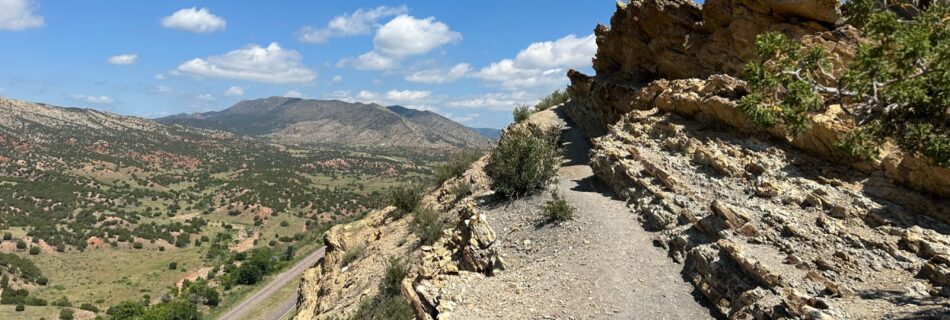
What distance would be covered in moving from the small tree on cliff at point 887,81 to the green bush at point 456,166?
2202 cm

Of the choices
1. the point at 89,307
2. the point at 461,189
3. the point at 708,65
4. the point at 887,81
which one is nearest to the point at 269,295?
the point at 89,307

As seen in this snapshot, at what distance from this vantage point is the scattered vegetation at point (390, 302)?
14.3m

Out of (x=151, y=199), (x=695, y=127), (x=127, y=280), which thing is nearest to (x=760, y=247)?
(x=695, y=127)

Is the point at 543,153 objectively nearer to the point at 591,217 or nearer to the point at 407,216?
the point at 591,217

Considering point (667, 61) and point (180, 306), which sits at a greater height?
point (667, 61)

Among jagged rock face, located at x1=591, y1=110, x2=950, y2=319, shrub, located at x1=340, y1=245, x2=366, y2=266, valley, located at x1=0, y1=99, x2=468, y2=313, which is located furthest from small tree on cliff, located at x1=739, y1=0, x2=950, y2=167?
valley, located at x1=0, y1=99, x2=468, y2=313

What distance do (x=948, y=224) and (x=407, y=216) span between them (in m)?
20.7

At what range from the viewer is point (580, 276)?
1289cm

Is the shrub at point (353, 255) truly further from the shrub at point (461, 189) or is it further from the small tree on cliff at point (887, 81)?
the small tree on cliff at point (887, 81)

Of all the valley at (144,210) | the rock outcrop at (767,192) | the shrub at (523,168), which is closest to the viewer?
the rock outcrop at (767,192)

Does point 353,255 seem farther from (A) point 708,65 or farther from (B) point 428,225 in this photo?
(A) point 708,65

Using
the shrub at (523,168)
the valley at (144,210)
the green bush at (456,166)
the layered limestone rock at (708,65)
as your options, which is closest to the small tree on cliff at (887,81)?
the layered limestone rock at (708,65)

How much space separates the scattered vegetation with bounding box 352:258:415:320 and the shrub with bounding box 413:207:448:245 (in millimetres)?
1659

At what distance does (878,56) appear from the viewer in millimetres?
7805
